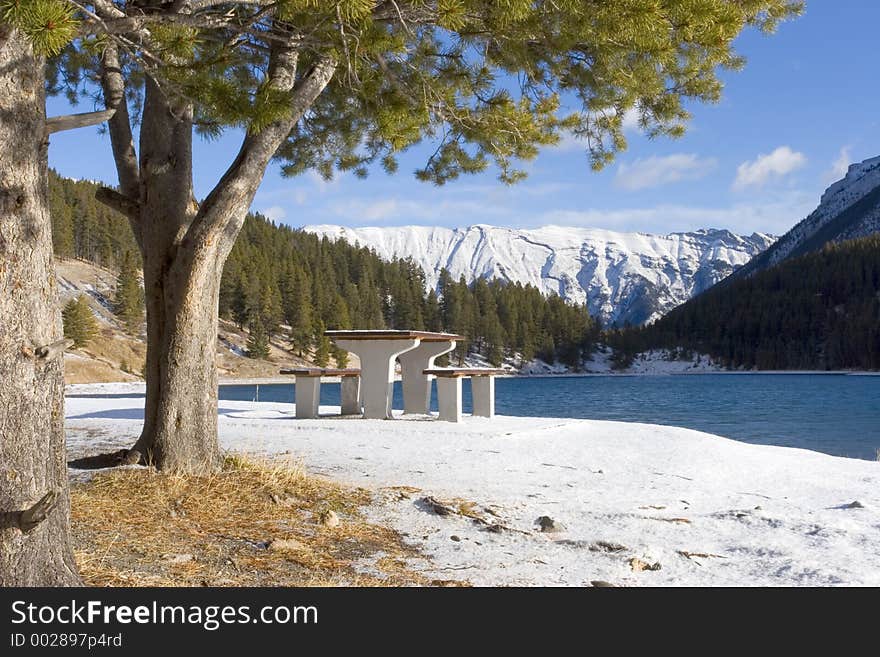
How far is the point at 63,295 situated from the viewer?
76375 mm

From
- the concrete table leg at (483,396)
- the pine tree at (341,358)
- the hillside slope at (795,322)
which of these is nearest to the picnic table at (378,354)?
the concrete table leg at (483,396)

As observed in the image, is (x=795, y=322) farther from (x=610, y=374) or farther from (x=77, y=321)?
(x=77, y=321)

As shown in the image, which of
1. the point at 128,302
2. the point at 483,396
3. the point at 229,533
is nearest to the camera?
the point at 229,533

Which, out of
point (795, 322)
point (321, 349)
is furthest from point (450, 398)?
point (795, 322)

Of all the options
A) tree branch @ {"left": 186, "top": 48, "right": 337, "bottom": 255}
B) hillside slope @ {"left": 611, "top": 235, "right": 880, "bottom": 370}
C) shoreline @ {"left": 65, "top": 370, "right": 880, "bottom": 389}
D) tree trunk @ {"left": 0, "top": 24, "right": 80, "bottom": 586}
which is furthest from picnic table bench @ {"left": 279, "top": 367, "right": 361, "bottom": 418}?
hillside slope @ {"left": 611, "top": 235, "right": 880, "bottom": 370}

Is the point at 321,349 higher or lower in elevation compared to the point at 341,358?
higher

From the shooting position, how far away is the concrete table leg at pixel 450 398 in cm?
1438

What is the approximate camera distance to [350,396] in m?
16.1

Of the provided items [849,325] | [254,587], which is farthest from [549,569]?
[849,325]

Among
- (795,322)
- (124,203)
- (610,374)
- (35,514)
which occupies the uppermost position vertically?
(795,322)

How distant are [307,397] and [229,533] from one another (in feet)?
34.7

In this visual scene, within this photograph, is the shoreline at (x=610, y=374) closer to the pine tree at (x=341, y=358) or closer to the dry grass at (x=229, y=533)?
the pine tree at (x=341, y=358)

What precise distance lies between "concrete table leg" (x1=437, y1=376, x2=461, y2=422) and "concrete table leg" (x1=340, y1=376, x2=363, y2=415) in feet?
8.03

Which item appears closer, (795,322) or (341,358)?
(341,358)
